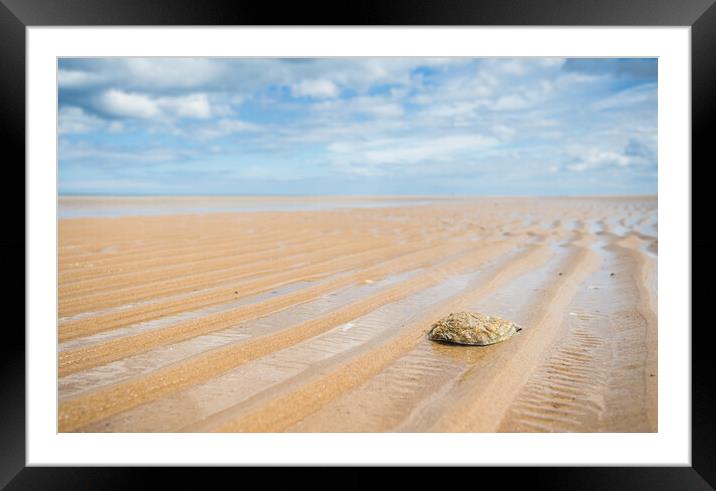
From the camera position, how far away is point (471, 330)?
345 cm

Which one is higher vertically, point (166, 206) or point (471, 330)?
point (166, 206)

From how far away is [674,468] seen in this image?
7.93ft

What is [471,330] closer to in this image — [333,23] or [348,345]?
[348,345]

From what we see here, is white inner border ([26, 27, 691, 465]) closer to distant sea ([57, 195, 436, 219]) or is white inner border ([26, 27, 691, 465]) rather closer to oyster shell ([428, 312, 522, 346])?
oyster shell ([428, 312, 522, 346])

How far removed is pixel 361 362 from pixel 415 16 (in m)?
2.06

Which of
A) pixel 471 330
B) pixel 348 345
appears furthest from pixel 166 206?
pixel 471 330

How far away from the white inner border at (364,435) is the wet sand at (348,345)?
0.08 meters

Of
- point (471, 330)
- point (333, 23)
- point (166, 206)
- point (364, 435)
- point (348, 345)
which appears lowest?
point (364, 435)

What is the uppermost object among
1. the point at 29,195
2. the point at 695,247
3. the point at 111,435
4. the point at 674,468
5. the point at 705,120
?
the point at 705,120

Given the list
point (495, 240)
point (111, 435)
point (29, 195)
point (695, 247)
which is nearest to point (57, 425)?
point (111, 435)

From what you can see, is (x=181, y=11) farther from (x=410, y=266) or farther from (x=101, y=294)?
(x=410, y=266)

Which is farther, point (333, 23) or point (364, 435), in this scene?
point (333, 23)

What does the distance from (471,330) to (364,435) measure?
1373 mm

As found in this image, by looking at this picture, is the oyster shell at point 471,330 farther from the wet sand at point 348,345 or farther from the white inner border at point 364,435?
the white inner border at point 364,435
